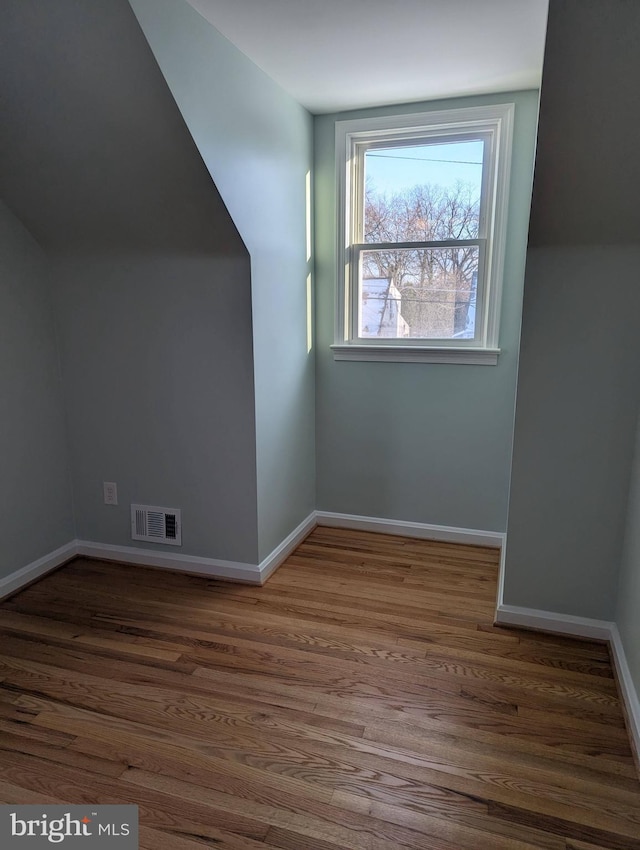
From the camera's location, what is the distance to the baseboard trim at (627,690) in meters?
1.65

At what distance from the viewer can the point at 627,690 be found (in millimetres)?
1810

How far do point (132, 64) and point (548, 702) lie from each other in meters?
2.55

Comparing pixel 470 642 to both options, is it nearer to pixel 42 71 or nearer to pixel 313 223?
pixel 313 223

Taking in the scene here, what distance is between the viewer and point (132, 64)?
5.83 ft

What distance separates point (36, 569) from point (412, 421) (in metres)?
2.12

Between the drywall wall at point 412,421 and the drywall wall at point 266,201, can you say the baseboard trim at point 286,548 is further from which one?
the drywall wall at point 412,421

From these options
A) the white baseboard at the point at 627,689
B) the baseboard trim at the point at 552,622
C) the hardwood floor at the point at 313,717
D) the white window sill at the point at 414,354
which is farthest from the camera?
the white window sill at the point at 414,354

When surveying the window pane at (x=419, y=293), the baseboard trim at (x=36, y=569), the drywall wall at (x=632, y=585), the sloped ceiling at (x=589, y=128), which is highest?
the sloped ceiling at (x=589, y=128)

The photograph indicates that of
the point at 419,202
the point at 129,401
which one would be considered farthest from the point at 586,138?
the point at 129,401

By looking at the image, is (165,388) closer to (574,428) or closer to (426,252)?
(426,252)

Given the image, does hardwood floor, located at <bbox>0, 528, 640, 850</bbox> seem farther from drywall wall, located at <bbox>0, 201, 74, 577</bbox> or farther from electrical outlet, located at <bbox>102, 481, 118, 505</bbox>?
electrical outlet, located at <bbox>102, 481, 118, 505</bbox>

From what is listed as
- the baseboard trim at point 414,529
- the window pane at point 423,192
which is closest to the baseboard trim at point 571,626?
the baseboard trim at point 414,529

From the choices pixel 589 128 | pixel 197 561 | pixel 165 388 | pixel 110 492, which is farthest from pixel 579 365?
pixel 110 492

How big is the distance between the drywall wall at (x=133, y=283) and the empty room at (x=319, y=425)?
0.05 feet
